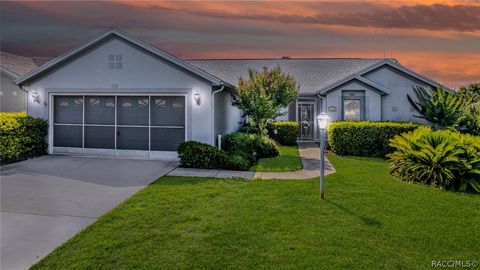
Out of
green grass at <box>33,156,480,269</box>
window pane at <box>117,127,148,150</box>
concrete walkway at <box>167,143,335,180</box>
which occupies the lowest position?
green grass at <box>33,156,480,269</box>

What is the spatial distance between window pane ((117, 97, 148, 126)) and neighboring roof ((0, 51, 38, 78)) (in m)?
9.27

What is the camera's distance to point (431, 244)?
17.4 ft

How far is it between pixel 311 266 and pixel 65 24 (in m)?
14.8

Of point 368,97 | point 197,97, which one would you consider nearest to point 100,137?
point 197,97

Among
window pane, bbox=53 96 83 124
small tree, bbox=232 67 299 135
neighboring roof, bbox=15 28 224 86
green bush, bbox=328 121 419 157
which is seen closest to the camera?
neighboring roof, bbox=15 28 224 86

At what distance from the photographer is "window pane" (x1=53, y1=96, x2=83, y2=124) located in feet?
43.8

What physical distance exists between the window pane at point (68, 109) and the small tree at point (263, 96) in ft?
20.3

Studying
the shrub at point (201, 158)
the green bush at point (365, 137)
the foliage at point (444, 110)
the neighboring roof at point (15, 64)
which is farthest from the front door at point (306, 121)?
the neighboring roof at point (15, 64)

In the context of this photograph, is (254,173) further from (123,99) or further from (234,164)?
(123,99)

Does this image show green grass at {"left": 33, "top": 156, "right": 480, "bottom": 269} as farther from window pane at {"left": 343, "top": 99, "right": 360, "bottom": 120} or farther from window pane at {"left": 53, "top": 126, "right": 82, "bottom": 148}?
window pane at {"left": 343, "top": 99, "right": 360, "bottom": 120}

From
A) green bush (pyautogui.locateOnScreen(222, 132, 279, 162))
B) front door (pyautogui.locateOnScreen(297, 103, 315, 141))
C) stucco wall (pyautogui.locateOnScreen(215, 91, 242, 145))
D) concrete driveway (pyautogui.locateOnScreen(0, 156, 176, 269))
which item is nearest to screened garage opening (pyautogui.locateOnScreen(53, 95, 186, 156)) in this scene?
concrete driveway (pyautogui.locateOnScreen(0, 156, 176, 269))

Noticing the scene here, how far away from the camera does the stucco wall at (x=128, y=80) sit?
1228 cm

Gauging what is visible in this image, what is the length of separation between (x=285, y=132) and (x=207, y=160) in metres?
8.65

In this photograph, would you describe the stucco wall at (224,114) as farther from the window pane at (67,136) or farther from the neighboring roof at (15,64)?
the neighboring roof at (15,64)
